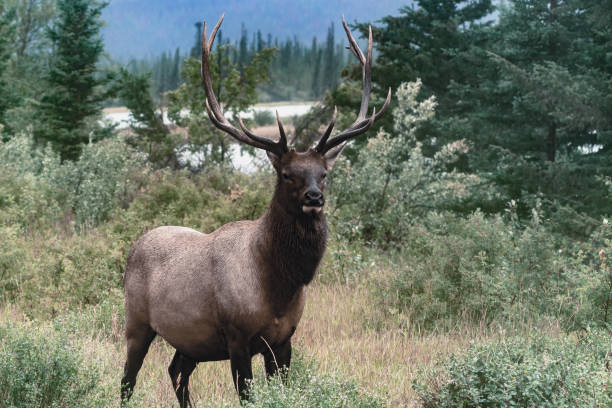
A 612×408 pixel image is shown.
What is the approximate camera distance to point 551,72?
11461 mm

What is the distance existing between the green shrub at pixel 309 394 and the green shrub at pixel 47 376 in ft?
3.69

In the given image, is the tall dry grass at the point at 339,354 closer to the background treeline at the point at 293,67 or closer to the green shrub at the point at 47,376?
the green shrub at the point at 47,376

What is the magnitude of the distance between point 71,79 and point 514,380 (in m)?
18.7

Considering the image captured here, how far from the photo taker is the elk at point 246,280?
149 inches

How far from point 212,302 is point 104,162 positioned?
9.10m

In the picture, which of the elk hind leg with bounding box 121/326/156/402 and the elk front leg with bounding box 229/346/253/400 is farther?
the elk hind leg with bounding box 121/326/156/402

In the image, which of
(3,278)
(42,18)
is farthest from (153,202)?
(42,18)

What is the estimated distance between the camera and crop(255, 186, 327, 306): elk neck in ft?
12.5

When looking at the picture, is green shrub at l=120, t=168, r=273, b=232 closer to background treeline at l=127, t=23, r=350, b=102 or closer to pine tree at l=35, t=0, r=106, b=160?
pine tree at l=35, t=0, r=106, b=160

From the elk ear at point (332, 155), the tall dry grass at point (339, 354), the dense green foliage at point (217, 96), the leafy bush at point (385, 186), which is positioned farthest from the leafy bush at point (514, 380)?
the dense green foliage at point (217, 96)

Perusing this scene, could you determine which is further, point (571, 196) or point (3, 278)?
point (571, 196)

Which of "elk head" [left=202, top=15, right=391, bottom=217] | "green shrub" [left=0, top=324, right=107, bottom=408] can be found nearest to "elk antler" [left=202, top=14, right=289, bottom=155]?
"elk head" [left=202, top=15, right=391, bottom=217]

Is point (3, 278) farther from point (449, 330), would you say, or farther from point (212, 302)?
point (449, 330)

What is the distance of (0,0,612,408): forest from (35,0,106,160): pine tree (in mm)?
72
